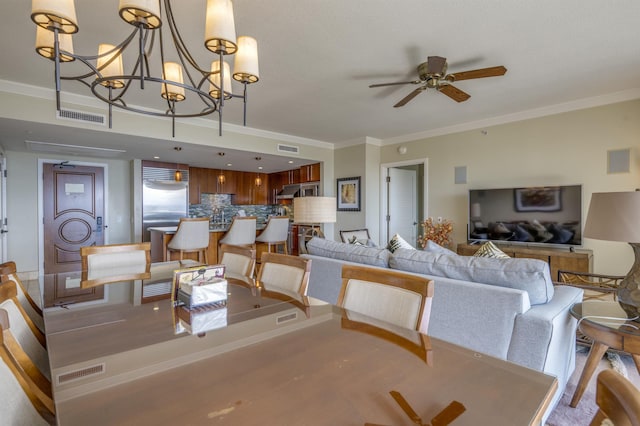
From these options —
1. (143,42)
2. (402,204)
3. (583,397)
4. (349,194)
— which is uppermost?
(143,42)

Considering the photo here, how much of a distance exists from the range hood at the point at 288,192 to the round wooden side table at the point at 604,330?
5.87m

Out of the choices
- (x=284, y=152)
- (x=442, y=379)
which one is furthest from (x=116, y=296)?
(x=284, y=152)

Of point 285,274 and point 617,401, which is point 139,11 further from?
point 617,401

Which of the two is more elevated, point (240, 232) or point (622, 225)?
point (622, 225)

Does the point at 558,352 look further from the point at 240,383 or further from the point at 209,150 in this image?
the point at 209,150

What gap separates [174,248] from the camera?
4301 mm

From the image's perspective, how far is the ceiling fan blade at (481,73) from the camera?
2574 millimetres

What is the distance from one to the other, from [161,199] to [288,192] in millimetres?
2707

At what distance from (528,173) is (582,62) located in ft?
5.60

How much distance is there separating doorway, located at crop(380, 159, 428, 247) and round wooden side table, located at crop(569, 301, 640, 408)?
388 centimetres

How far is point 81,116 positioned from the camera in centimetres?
370

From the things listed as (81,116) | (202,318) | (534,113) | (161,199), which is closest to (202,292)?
(202,318)

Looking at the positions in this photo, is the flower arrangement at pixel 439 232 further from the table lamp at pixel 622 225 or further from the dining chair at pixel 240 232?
the table lamp at pixel 622 225

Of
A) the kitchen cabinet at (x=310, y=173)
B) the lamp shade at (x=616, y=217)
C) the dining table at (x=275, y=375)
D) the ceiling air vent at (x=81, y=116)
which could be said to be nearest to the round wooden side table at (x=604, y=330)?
the lamp shade at (x=616, y=217)
